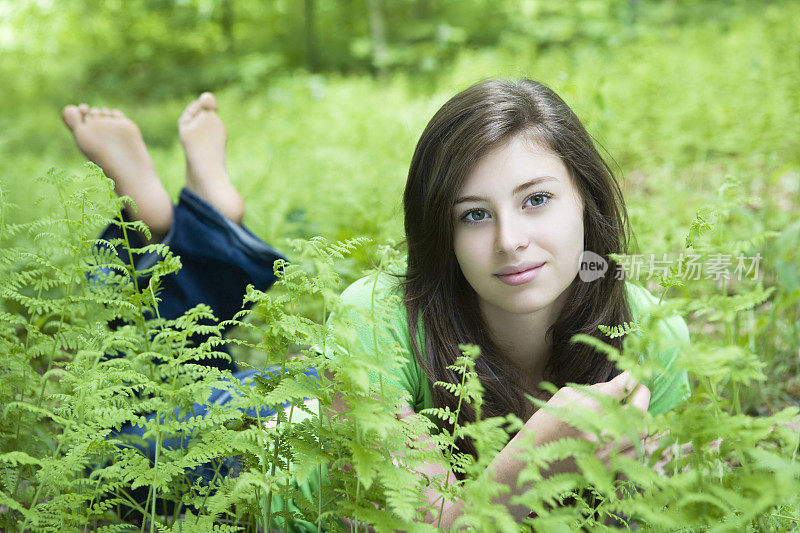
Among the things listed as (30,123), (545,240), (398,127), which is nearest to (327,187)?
(398,127)

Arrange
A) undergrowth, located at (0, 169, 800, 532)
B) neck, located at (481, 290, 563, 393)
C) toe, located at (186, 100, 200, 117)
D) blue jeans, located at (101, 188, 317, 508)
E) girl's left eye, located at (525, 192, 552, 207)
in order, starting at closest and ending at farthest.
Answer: undergrowth, located at (0, 169, 800, 532)
girl's left eye, located at (525, 192, 552, 207)
neck, located at (481, 290, 563, 393)
blue jeans, located at (101, 188, 317, 508)
toe, located at (186, 100, 200, 117)

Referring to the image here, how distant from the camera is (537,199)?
1.78 metres

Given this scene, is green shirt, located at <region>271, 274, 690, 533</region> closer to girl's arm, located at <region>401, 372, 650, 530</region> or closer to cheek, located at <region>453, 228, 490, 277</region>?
cheek, located at <region>453, 228, 490, 277</region>

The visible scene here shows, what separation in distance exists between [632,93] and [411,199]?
13.9ft

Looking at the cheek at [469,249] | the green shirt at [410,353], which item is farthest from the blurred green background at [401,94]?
the cheek at [469,249]

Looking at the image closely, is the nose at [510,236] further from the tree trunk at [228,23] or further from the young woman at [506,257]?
the tree trunk at [228,23]

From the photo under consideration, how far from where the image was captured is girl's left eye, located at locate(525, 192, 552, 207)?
1.77 meters

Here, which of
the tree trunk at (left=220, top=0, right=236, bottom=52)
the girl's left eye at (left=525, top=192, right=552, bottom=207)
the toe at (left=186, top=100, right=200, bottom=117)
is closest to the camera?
the girl's left eye at (left=525, top=192, right=552, bottom=207)

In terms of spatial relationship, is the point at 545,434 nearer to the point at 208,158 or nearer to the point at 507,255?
the point at 507,255

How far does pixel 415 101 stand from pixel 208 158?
14.8 ft

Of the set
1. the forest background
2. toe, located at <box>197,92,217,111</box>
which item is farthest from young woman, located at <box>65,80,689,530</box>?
toe, located at <box>197,92,217,111</box>

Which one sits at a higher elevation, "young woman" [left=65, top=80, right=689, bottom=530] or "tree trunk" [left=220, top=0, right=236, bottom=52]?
"tree trunk" [left=220, top=0, right=236, bottom=52]

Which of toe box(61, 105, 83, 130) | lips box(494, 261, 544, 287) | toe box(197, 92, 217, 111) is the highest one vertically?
toe box(197, 92, 217, 111)

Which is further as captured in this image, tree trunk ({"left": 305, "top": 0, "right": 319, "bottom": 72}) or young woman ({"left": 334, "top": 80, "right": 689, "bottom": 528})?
tree trunk ({"left": 305, "top": 0, "right": 319, "bottom": 72})
